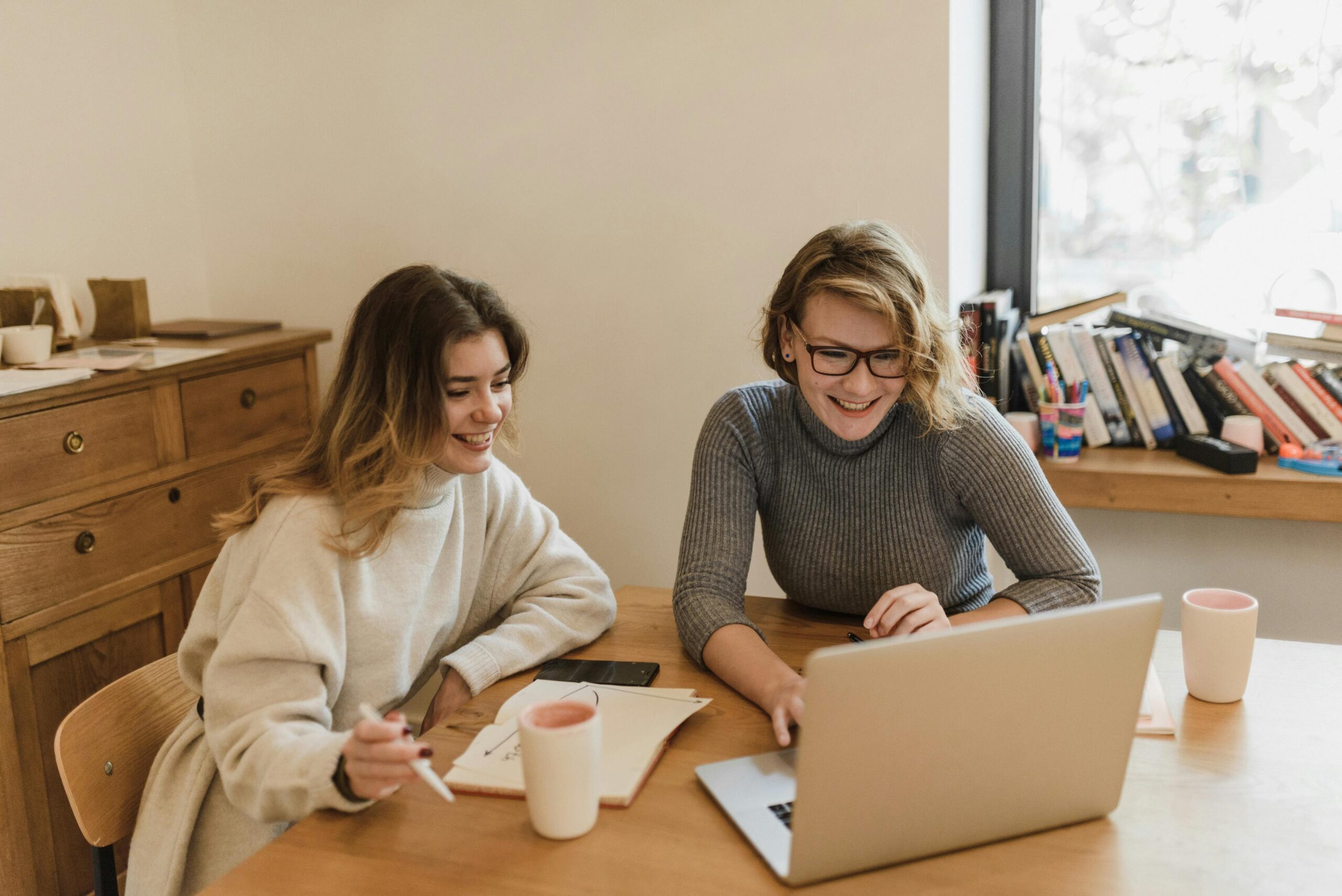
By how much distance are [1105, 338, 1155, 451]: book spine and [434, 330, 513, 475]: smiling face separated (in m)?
1.50

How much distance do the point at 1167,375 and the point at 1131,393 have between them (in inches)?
3.1

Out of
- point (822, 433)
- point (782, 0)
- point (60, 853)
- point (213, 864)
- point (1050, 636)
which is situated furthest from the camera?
Answer: point (782, 0)

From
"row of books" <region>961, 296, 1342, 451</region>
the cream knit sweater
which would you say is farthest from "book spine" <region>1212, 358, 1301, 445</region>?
the cream knit sweater

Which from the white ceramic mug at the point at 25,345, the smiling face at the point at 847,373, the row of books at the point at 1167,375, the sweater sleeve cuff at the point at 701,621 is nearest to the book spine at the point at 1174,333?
the row of books at the point at 1167,375

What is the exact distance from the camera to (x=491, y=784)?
1035 mm

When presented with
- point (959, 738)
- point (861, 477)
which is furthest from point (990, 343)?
point (959, 738)

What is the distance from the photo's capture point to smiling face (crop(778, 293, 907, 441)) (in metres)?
1.38

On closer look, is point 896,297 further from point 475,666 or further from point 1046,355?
point 1046,355

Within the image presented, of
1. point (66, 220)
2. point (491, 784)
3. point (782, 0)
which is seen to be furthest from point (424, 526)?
point (66, 220)

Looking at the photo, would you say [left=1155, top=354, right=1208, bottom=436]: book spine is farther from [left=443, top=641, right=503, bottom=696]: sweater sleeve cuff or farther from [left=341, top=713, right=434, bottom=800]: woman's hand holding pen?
[left=341, top=713, right=434, bottom=800]: woman's hand holding pen

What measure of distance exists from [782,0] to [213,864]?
1.77m

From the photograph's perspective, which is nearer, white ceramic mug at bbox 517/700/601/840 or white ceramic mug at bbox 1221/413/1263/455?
white ceramic mug at bbox 517/700/601/840

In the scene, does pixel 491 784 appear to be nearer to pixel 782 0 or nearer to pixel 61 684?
pixel 61 684

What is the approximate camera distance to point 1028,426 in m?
2.32
